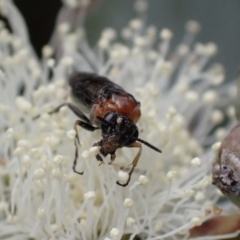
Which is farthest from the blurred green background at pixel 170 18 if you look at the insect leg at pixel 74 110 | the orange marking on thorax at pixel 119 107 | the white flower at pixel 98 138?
the orange marking on thorax at pixel 119 107

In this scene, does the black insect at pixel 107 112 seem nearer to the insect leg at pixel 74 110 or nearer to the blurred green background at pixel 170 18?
the insect leg at pixel 74 110

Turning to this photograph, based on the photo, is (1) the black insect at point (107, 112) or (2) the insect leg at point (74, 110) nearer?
(1) the black insect at point (107, 112)

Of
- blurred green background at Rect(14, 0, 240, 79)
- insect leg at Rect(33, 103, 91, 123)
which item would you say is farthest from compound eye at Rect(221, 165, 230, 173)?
blurred green background at Rect(14, 0, 240, 79)

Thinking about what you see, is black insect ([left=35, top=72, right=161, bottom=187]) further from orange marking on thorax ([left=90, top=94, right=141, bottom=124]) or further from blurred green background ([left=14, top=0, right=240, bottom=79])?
blurred green background ([left=14, top=0, right=240, bottom=79])

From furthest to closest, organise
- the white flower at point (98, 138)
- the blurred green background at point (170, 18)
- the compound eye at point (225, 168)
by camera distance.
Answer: the blurred green background at point (170, 18) < the white flower at point (98, 138) < the compound eye at point (225, 168)

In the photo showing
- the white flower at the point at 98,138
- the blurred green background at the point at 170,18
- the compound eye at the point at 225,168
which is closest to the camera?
the compound eye at the point at 225,168

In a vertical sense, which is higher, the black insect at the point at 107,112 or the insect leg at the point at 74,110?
the black insect at the point at 107,112

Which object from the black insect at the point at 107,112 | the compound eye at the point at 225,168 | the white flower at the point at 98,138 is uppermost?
the compound eye at the point at 225,168

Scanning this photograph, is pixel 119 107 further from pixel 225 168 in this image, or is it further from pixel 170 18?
pixel 170 18
